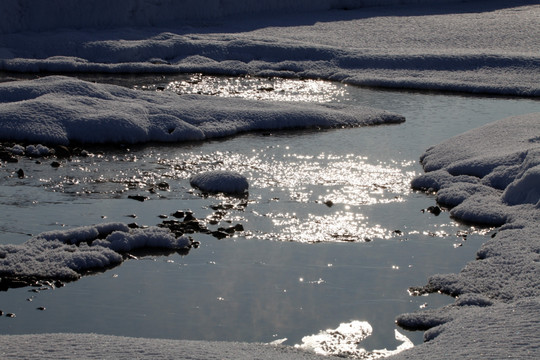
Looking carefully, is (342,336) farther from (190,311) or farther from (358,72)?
(358,72)

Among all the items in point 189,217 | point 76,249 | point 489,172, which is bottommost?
point 76,249

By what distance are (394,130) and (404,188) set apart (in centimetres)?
330

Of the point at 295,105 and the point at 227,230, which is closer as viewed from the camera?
the point at 227,230

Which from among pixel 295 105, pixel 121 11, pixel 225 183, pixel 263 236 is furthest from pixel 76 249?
pixel 121 11

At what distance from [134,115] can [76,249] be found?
5.32 m

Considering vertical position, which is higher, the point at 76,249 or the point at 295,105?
the point at 295,105

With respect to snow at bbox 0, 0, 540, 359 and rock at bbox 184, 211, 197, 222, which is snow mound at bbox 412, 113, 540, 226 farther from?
rock at bbox 184, 211, 197, 222

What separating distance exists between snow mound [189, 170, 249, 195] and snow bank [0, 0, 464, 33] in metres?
11.8

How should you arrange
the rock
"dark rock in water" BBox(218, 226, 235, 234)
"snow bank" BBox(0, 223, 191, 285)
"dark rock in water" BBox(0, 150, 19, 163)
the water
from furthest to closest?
"dark rock in water" BBox(0, 150, 19, 163)
the rock
"dark rock in water" BBox(218, 226, 235, 234)
"snow bank" BBox(0, 223, 191, 285)
the water

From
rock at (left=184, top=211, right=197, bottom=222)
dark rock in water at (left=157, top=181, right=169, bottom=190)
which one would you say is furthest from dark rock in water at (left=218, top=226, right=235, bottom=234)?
dark rock in water at (left=157, top=181, right=169, bottom=190)

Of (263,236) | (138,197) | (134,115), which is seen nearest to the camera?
(263,236)

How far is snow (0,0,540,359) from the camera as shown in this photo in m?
5.82

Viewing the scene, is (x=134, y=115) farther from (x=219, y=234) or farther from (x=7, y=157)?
(x=219, y=234)

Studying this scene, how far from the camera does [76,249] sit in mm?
7730
